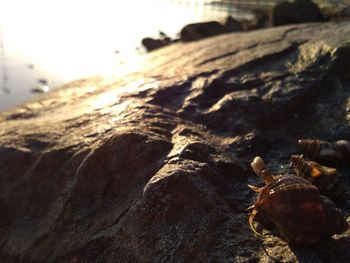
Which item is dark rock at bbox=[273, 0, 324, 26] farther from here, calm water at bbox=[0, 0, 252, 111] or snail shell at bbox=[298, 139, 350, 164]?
snail shell at bbox=[298, 139, 350, 164]

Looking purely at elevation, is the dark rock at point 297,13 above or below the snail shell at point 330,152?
below

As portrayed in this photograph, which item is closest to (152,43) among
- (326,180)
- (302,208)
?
(326,180)

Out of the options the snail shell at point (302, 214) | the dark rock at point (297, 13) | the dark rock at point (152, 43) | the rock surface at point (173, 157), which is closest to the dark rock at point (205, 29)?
the dark rock at point (152, 43)

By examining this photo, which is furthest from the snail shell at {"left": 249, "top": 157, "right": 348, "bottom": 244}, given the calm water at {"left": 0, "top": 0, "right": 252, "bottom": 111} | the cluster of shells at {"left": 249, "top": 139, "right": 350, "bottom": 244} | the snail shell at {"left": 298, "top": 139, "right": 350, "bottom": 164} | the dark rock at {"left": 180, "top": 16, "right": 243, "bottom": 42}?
the dark rock at {"left": 180, "top": 16, "right": 243, "bottom": 42}

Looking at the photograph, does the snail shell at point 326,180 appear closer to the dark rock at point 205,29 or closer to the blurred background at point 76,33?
the blurred background at point 76,33

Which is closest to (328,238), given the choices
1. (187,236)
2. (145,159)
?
(187,236)

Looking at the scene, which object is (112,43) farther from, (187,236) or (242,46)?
(187,236)
